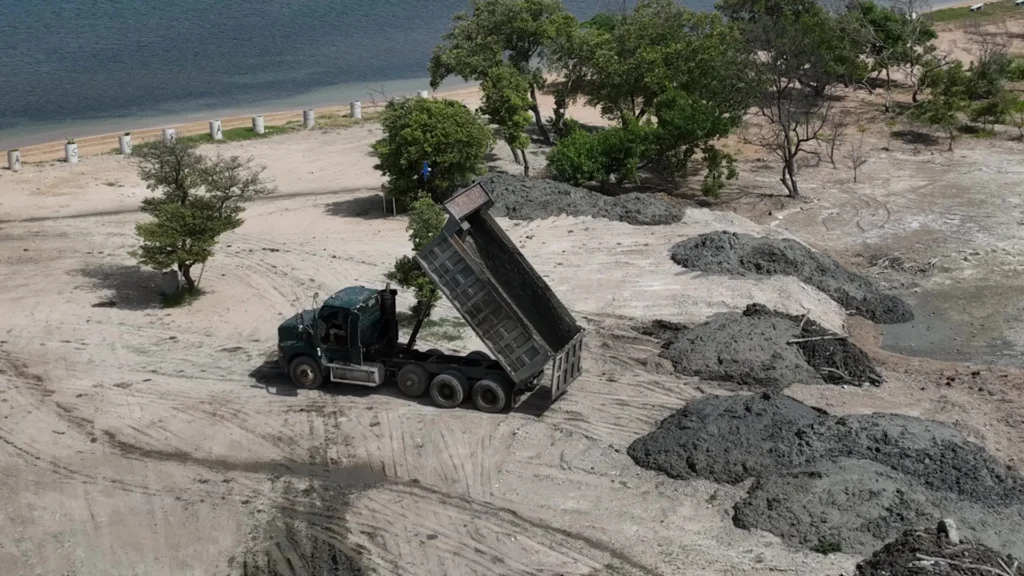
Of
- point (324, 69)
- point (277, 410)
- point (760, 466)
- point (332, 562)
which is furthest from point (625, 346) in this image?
point (324, 69)

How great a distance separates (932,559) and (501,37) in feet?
94.9

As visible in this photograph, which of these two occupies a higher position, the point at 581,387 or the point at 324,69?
the point at 324,69

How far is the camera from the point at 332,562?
1496 centimetres

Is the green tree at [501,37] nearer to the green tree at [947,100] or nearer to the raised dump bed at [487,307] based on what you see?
the green tree at [947,100]

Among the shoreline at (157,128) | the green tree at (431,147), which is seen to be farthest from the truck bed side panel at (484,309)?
the shoreline at (157,128)

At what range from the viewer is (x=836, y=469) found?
53.1 feet

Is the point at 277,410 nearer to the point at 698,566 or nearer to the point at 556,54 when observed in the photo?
the point at 698,566

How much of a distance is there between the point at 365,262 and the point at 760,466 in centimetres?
1363

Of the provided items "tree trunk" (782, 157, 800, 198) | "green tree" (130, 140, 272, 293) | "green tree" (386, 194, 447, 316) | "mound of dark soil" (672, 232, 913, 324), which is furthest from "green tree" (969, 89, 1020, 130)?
"green tree" (130, 140, 272, 293)

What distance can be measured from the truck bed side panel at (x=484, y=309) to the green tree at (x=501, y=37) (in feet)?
65.8

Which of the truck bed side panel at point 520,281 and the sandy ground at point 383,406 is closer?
the sandy ground at point 383,406

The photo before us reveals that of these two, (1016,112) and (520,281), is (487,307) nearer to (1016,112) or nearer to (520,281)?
(520,281)

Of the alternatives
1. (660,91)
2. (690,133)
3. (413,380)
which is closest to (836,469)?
(413,380)

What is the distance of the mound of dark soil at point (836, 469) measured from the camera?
14984 mm
